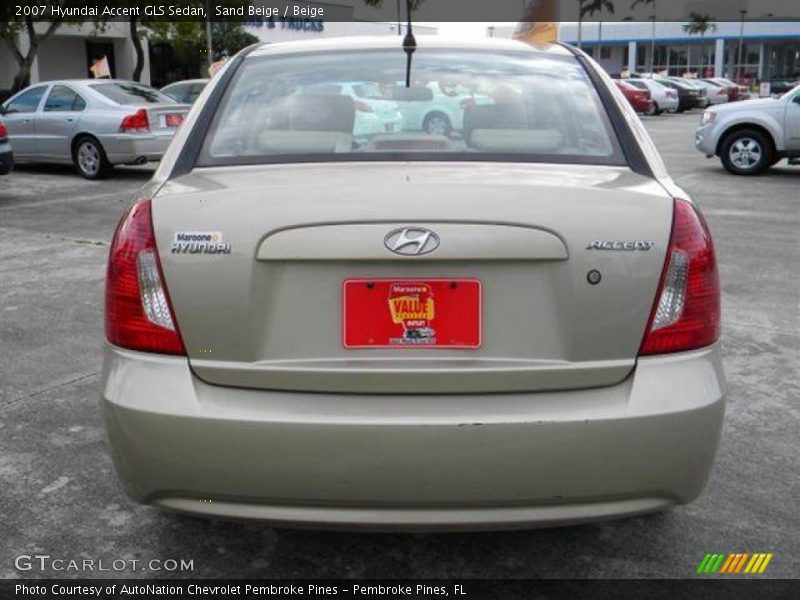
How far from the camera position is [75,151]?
14078 mm

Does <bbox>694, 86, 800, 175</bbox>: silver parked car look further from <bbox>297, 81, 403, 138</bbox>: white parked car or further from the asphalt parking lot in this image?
<bbox>297, 81, 403, 138</bbox>: white parked car

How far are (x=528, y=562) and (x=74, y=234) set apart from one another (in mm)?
7181

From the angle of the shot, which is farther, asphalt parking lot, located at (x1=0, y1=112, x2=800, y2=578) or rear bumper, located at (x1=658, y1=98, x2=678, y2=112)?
rear bumper, located at (x1=658, y1=98, x2=678, y2=112)

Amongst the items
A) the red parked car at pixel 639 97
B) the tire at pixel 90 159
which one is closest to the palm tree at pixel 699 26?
the red parked car at pixel 639 97

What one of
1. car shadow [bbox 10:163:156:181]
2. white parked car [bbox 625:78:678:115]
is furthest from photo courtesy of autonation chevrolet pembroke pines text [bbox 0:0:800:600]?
white parked car [bbox 625:78:678:115]

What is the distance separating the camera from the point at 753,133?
47.1 feet

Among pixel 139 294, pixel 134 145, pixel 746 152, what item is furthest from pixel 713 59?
pixel 139 294

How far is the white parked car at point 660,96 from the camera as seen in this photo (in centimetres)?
3647

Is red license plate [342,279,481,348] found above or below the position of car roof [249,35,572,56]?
below

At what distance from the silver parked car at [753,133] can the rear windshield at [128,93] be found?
8.53 meters

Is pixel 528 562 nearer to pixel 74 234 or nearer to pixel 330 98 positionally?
pixel 330 98

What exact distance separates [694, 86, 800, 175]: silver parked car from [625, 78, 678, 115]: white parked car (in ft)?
74.5

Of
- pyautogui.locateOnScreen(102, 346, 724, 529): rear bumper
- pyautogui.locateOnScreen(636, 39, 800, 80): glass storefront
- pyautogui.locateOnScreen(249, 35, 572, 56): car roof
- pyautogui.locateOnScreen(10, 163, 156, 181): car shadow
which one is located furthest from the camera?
pyautogui.locateOnScreen(636, 39, 800, 80): glass storefront

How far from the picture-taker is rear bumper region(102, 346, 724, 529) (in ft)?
7.43
